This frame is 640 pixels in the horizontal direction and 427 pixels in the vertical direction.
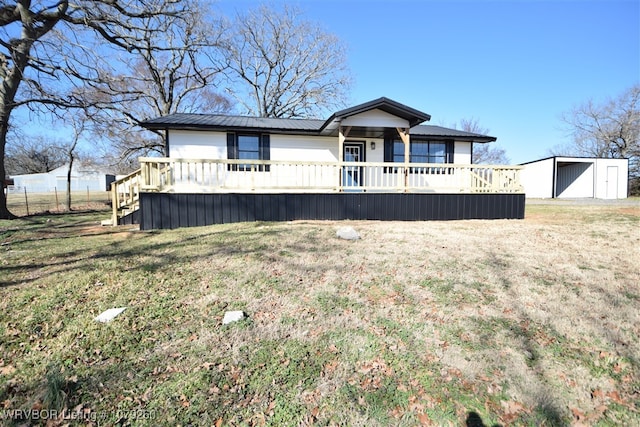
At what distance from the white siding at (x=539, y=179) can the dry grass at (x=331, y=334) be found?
17244 millimetres

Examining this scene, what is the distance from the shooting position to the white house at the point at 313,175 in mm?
7641

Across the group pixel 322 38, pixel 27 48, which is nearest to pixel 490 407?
pixel 27 48

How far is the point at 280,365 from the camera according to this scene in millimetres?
2355

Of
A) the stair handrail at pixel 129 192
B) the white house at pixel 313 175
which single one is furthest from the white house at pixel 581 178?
the stair handrail at pixel 129 192

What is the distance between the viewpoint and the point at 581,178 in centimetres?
1925

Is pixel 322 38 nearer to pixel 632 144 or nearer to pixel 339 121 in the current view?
pixel 339 121

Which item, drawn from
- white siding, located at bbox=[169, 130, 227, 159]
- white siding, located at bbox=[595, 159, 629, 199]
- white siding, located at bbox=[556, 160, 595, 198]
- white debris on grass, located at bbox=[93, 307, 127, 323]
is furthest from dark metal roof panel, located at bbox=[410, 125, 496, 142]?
white siding, located at bbox=[595, 159, 629, 199]

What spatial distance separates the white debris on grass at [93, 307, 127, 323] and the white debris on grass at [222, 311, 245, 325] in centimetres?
107

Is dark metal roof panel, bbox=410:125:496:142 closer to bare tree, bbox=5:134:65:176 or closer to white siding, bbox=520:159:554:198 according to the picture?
white siding, bbox=520:159:554:198

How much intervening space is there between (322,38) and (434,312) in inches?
970

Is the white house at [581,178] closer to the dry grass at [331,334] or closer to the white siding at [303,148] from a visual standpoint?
the white siding at [303,148]

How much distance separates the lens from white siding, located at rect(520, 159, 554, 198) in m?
19.2

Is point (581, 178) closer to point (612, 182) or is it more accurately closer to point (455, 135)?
point (612, 182)

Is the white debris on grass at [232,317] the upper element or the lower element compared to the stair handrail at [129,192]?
lower
